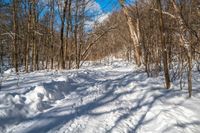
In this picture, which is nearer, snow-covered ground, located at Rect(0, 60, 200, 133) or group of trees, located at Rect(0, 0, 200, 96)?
snow-covered ground, located at Rect(0, 60, 200, 133)

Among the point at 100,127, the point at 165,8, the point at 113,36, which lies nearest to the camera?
the point at 100,127

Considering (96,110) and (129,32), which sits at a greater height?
(129,32)

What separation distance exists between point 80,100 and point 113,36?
45958 mm

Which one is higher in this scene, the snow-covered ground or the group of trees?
the group of trees

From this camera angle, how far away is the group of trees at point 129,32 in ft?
31.5

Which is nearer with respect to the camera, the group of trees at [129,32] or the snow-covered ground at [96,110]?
the snow-covered ground at [96,110]

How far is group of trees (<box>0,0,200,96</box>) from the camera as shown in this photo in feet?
31.5

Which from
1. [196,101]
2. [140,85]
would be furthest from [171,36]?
[196,101]

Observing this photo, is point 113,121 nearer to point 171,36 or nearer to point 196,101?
point 196,101

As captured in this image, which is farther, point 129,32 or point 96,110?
point 129,32

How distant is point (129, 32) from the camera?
2395cm

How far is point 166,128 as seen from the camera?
5.83 m

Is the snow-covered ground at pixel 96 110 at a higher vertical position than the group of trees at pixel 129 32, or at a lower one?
lower

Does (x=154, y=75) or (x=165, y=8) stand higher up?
(x=165, y=8)
